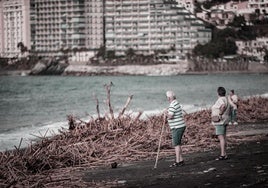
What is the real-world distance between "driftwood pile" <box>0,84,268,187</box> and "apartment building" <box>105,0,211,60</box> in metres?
166

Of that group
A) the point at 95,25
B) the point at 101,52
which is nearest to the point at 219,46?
the point at 101,52

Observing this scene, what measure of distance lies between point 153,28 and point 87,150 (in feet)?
585

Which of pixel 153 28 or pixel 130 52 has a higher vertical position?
pixel 153 28

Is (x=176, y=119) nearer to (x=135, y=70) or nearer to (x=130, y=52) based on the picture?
(x=135, y=70)

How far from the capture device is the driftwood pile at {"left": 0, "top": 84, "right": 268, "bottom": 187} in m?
9.70

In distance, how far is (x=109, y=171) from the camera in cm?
1033

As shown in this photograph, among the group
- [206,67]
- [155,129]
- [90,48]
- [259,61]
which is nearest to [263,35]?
[259,61]

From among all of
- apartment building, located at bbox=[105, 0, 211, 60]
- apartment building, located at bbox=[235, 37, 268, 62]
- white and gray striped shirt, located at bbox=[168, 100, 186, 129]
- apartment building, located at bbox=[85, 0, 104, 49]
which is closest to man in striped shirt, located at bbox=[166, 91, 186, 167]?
white and gray striped shirt, located at bbox=[168, 100, 186, 129]

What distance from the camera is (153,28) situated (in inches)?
7426

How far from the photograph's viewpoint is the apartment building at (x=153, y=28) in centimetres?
18307

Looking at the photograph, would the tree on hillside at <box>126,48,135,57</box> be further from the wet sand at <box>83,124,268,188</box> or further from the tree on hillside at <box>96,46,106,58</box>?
the wet sand at <box>83,124,268,188</box>

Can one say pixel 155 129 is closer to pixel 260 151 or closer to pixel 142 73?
pixel 260 151

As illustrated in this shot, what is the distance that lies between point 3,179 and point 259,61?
581 ft

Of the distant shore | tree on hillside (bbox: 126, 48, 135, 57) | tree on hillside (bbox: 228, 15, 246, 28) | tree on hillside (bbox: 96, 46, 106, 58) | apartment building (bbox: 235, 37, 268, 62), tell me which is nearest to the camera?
the distant shore
